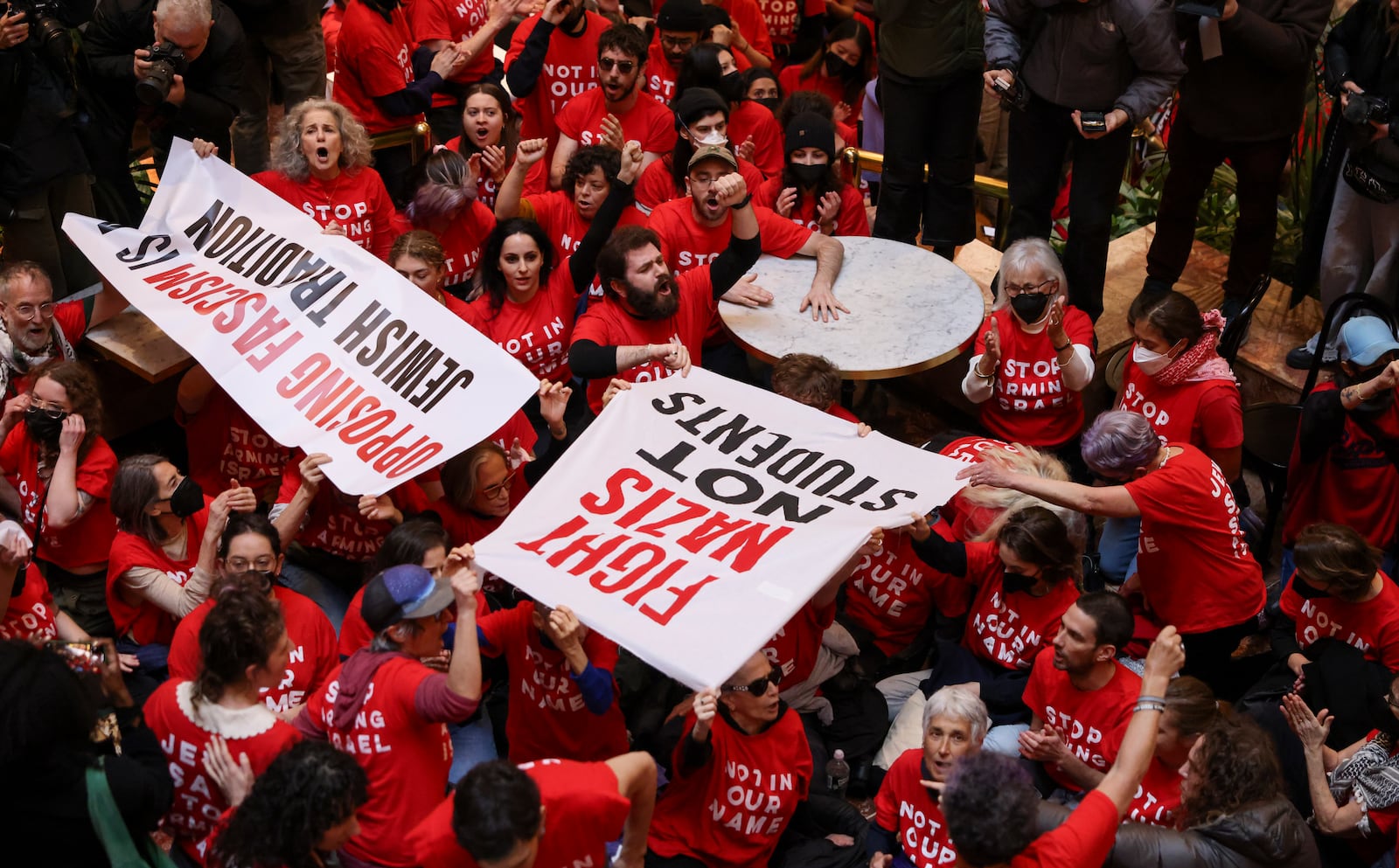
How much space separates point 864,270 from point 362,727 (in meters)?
3.66

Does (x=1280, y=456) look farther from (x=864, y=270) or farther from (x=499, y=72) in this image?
(x=499, y=72)

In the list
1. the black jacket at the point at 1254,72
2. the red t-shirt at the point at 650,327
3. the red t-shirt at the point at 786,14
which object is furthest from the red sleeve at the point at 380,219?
the black jacket at the point at 1254,72

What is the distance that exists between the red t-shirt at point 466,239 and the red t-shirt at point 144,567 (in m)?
2.01

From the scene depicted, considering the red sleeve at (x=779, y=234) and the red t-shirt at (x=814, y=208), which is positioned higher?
the red sleeve at (x=779, y=234)

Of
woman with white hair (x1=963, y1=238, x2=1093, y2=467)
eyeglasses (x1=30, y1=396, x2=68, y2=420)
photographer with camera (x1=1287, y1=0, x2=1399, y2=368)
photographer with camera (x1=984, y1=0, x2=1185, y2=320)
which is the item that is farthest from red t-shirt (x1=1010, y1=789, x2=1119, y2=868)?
eyeglasses (x1=30, y1=396, x2=68, y2=420)

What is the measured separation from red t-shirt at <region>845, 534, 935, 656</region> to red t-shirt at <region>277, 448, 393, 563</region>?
188 centimetres

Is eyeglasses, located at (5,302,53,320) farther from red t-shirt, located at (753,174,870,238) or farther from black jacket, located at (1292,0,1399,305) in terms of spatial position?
black jacket, located at (1292,0,1399,305)

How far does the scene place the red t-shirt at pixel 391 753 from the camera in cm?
381

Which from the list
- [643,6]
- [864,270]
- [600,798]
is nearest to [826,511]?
[600,798]

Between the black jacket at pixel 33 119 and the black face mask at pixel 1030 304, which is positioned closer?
the black face mask at pixel 1030 304

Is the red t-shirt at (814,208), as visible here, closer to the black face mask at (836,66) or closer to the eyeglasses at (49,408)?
the black face mask at (836,66)

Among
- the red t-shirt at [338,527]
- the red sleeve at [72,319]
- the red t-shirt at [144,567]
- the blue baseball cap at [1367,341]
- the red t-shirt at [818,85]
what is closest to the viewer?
the red t-shirt at [144,567]

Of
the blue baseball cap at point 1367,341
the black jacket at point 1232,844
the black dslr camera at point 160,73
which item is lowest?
the black jacket at point 1232,844

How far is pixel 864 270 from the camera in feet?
21.6
